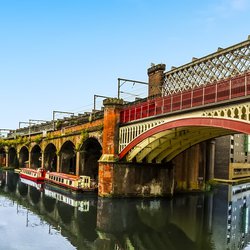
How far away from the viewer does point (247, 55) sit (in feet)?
86.6

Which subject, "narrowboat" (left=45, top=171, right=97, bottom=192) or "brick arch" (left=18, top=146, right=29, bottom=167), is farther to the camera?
"brick arch" (left=18, top=146, right=29, bottom=167)

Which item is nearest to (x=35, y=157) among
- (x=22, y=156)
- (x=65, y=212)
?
(x=22, y=156)

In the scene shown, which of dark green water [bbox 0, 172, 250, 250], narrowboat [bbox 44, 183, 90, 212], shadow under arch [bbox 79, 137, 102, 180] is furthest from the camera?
shadow under arch [bbox 79, 137, 102, 180]

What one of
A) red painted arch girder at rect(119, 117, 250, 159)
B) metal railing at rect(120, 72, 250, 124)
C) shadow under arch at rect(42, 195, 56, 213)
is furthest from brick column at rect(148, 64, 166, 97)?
shadow under arch at rect(42, 195, 56, 213)

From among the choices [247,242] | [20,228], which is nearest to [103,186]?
[20,228]

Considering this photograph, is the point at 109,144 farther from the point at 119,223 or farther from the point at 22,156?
the point at 22,156

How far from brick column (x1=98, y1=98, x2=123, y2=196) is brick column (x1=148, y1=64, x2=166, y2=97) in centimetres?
516

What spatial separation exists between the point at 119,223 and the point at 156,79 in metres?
19.1

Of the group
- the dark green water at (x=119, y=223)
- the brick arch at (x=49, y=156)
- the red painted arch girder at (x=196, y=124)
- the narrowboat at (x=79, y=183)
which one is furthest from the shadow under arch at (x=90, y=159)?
the brick arch at (x=49, y=156)

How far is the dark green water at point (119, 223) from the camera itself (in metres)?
19.8

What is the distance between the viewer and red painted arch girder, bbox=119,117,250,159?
65.4 feet

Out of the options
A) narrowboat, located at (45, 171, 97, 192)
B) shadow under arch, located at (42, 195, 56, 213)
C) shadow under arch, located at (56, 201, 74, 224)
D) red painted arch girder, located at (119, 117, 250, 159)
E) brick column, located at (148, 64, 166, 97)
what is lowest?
shadow under arch, located at (42, 195, 56, 213)

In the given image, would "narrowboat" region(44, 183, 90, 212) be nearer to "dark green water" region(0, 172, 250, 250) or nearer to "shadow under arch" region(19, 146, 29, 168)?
"dark green water" region(0, 172, 250, 250)

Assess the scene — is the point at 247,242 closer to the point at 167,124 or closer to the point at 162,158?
the point at 167,124
